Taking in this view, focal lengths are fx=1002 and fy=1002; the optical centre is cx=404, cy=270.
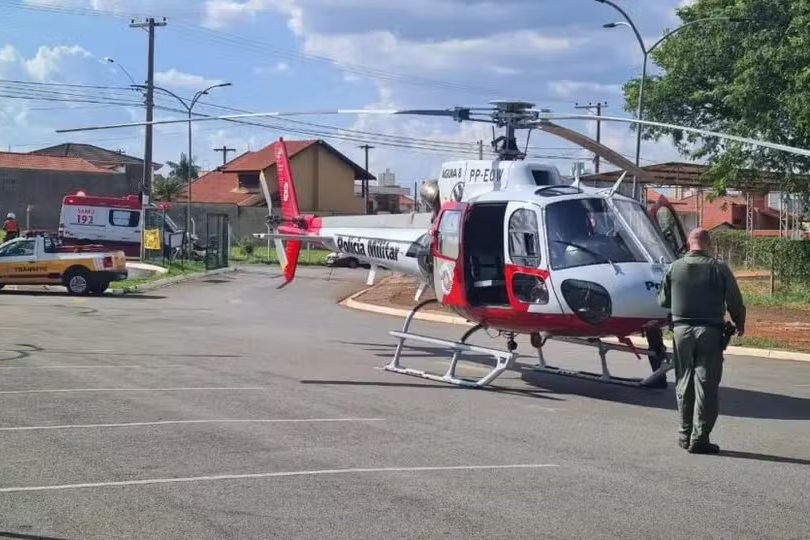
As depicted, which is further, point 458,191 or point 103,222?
point 103,222

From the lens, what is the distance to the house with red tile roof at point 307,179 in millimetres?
74438

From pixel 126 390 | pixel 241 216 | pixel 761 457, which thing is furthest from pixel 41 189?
pixel 761 457

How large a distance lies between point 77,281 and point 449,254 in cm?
Answer: 1881

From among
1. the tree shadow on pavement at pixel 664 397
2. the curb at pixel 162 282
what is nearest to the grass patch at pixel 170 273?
the curb at pixel 162 282

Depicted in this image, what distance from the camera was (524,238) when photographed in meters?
11.7

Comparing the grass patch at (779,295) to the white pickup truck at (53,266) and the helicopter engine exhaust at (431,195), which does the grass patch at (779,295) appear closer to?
the helicopter engine exhaust at (431,195)

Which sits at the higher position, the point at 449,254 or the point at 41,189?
the point at 41,189

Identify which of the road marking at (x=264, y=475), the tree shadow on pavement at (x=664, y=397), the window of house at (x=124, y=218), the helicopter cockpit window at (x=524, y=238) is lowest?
the tree shadow on pavement at (x=664, y=397)

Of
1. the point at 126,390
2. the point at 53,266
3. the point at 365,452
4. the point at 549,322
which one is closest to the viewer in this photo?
the point at 365,452

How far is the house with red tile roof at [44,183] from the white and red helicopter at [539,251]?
197ft

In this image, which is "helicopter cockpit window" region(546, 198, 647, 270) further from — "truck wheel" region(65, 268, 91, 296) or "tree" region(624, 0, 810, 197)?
"truck wheel" region(65, 268, 91, 296)

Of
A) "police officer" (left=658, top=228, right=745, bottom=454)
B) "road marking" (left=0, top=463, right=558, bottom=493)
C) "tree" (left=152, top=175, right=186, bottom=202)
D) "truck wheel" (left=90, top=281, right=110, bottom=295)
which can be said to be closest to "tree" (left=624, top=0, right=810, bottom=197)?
"truck wheel" (left=90, top=281, right=110, bottom=295)

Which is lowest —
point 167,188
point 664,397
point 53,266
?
point 664,397

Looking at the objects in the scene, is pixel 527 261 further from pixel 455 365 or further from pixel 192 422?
pixel 192 422
